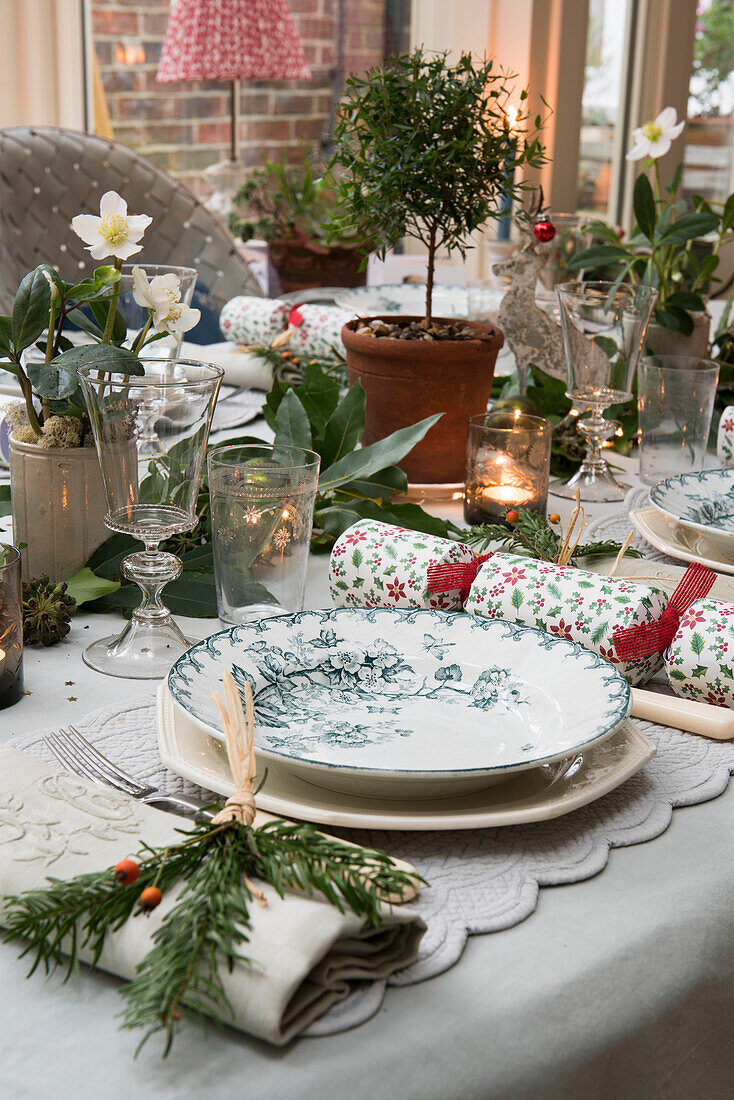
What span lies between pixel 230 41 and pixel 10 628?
2.69 m

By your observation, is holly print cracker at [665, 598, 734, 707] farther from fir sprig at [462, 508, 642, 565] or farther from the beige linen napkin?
the beige linen napkin

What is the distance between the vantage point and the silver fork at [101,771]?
55 centimetres

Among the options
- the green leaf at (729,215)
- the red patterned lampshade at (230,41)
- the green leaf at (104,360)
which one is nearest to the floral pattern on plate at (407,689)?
the green leaf at (104,360)

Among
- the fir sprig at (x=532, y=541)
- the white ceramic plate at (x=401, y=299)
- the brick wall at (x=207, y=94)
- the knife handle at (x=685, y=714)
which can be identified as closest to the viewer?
the knife handle at (x=685, y=714)

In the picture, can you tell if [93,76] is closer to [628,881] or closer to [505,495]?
[505,495]

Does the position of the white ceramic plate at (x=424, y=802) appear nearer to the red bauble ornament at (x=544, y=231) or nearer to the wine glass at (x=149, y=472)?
the wine glass at (x=149, y=472)

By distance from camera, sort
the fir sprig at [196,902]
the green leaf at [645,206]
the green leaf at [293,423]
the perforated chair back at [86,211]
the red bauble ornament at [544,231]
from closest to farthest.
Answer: the fir sprig at [196,902] < the green leaf at [293,423] < the red bauble ornament at [544,231] < the green leaf at [645,206] < the perforated chair back at [86,211]

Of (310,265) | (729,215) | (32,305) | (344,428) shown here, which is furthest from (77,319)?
(310,265)

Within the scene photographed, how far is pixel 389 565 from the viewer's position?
80 cm

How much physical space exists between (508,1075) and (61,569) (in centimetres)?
57

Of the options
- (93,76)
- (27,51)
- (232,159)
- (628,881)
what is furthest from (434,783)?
(232,159)

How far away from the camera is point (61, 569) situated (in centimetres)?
87

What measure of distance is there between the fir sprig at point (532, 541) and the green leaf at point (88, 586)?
30 cm

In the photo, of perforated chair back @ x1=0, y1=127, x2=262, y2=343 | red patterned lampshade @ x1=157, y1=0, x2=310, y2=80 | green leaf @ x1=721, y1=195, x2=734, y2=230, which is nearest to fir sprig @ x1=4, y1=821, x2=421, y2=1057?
green leaf @ x1=721, y1=195, x2=734, y2=230
